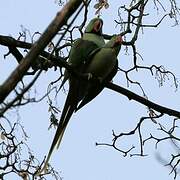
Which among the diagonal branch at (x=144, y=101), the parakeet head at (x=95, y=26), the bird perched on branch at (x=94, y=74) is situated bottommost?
the diagonal branch at (x=144, y=101)

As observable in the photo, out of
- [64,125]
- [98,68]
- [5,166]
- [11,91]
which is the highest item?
[98,68]

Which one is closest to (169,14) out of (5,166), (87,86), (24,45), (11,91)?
(87,86)

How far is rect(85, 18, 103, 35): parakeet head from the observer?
3.96 m

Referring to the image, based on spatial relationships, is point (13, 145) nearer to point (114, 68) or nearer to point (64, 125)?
point (64, 125)

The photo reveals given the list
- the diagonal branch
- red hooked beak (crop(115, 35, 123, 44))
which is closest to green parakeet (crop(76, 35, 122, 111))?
red hooked beak (crop(115, 35, 123, 44))

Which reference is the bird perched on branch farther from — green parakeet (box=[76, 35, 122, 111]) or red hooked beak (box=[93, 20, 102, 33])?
red hooked beak (box=[93, 20, 102, 33])

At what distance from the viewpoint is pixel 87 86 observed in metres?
3.63

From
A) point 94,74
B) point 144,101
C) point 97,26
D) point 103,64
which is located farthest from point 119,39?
point 144,101

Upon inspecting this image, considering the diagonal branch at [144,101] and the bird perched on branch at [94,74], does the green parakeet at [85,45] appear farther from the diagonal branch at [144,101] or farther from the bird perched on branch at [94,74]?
the diagonal branch at [144,101]

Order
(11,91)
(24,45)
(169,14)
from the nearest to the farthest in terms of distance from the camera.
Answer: (11,91) < (24,45) < (169,14)

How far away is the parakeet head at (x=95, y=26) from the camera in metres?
3.96

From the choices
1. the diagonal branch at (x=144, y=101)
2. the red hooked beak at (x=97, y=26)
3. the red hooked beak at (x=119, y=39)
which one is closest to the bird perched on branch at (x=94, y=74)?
the red hooked beak at (x=119, y=39)

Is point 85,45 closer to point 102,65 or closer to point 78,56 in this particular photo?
point 78,56

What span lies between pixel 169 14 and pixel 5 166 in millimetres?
1732
